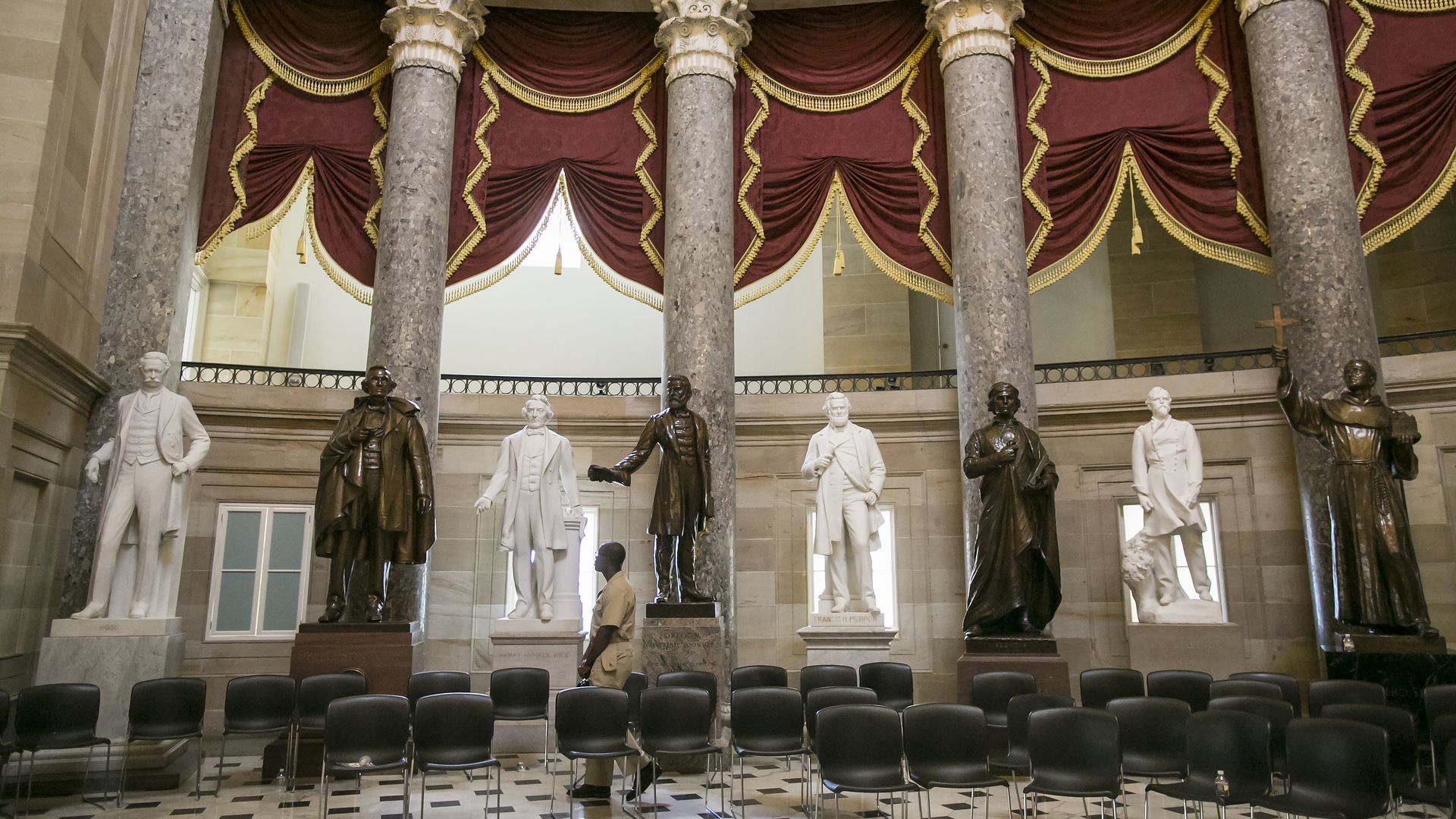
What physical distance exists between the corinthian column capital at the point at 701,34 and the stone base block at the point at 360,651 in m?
6.89

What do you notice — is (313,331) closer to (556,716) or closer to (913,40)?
(913,40)

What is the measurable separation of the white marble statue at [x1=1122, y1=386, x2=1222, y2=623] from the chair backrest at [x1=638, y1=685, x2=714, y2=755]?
495 centimetres

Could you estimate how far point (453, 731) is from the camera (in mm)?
6184

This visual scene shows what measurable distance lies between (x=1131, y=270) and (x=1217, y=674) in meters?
6.96

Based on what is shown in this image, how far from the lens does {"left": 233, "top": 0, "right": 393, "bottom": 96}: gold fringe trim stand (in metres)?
11.7

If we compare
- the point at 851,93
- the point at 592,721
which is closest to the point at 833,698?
the point at 592,721

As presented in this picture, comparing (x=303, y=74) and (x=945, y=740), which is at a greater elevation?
(x=303, y=74)

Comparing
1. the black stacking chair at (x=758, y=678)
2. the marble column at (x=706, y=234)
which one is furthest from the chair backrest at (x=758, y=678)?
the marble column at (x=706, y=234)

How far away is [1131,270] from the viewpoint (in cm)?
1483

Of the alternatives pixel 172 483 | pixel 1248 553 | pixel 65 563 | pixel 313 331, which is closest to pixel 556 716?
pixel 172 483

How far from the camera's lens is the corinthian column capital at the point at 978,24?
1151 cm

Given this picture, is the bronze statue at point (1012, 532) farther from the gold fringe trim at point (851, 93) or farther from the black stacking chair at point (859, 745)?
the gold fringe trim at point (851, 93)

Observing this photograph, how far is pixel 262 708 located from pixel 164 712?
60cm

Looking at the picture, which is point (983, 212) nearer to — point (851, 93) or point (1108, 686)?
point (851, 93)
